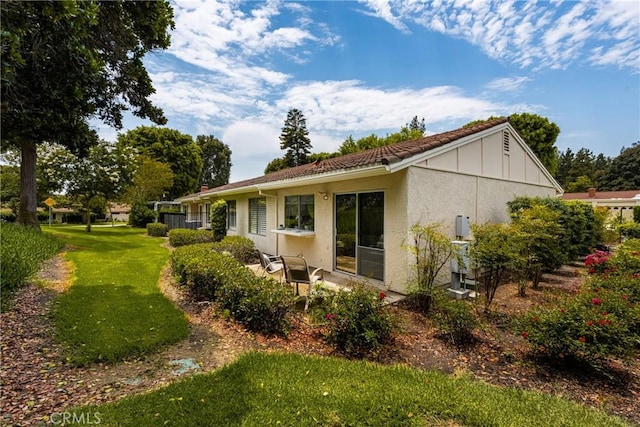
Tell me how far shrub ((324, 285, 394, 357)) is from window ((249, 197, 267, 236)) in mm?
8818

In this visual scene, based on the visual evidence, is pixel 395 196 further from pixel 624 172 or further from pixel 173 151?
pixel 624 172

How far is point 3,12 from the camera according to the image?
3.83m

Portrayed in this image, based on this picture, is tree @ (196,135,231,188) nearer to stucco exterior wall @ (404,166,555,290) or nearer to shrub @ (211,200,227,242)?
shrub @ (211,200,227,242)

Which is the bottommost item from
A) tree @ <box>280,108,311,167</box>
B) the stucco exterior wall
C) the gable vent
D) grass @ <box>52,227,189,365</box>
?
grass @ <box>52,227,189,365</box>

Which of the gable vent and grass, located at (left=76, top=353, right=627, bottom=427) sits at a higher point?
the gable vent

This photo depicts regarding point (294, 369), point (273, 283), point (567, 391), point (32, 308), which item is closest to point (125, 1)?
point (32, 308)

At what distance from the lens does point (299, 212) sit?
1092 centimetres

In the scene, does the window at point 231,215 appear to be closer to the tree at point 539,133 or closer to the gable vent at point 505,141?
the gable vent at point 505,141

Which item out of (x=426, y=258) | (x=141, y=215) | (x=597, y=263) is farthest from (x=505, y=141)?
(x=141, y=215)

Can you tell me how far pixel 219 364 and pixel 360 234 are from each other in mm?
5219

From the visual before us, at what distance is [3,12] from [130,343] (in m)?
4.74

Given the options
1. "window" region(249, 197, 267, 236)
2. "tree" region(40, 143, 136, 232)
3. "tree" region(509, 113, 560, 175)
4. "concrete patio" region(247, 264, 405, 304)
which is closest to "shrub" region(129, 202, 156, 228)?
"tree" region(40, 143, 136, 232)

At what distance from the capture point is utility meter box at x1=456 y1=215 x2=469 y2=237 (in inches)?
319

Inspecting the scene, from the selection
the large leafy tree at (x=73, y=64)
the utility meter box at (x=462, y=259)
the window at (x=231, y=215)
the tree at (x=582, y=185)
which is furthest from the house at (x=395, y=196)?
the tree at (x=582, y=185)
